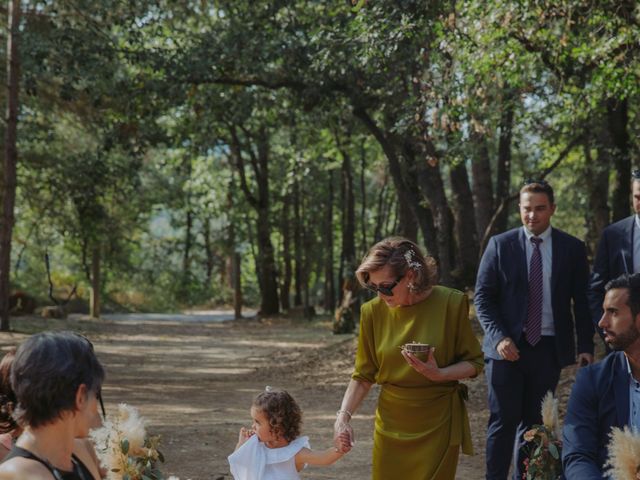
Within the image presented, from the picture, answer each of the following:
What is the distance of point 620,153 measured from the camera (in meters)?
17.1

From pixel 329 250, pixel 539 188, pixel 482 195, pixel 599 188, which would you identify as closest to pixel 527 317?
pixel 539 188

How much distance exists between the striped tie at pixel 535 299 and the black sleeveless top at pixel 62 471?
3797 mm

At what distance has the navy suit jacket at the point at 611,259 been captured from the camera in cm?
632

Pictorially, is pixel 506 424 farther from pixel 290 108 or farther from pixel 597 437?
pixel 290 108

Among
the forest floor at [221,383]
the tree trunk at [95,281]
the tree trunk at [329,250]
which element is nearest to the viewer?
the forest floor at [221,383]

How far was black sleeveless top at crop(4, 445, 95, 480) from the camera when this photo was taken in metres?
2.76

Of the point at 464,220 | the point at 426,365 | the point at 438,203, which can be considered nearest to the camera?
the point at 426,365

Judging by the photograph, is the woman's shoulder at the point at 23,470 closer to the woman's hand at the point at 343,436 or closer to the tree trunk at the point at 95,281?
the woman's hand at the point at 343,436

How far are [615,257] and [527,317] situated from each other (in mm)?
692

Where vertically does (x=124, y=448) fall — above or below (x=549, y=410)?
below

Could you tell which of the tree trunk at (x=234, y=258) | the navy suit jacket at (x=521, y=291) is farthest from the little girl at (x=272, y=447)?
the tree trunk at (x=234, y=258)

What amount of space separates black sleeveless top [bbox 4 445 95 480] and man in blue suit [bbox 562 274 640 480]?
2.11m

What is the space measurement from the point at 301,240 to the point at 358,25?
3034 cm

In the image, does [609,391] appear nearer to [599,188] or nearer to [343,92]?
[343,92]
